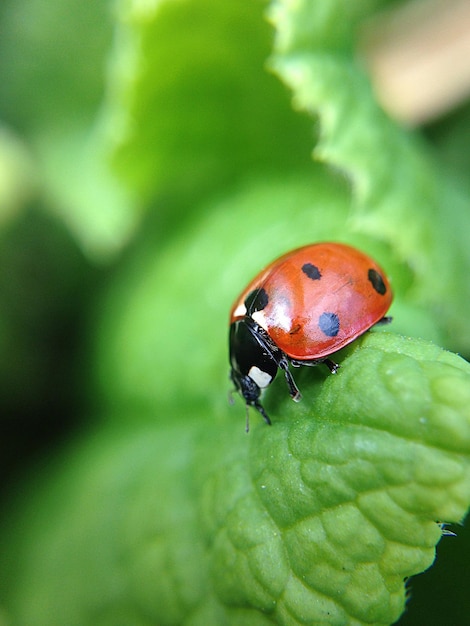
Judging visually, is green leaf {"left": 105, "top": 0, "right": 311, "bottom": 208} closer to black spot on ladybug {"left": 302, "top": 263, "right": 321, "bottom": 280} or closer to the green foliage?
the green foliage

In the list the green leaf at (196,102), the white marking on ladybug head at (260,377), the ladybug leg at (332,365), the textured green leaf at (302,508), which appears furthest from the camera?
the green leaf at (196,102)

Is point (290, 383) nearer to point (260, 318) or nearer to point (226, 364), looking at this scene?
point (260, 318)

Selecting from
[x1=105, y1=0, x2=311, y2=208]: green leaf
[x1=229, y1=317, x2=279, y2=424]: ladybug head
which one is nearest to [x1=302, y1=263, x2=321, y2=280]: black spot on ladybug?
[x1=229, y1=317, x2=279, y2=424]: ladybug head

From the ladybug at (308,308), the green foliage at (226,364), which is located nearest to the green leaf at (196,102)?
the green foliage at (226,364)

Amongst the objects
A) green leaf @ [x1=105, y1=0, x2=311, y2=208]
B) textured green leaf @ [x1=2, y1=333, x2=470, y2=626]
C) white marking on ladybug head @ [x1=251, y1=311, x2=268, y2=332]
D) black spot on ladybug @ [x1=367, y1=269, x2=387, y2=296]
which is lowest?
textured green leaf @ [x1=2, y1=333, x2=470, y2=626]

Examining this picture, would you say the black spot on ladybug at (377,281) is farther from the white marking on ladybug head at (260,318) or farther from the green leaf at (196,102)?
the green leaf at (196,102)

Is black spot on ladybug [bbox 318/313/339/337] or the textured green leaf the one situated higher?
black spot on ladybug [bbox 318/313/339/337]
